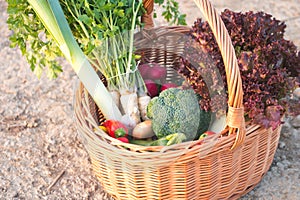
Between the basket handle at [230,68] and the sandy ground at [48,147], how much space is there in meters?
0.50

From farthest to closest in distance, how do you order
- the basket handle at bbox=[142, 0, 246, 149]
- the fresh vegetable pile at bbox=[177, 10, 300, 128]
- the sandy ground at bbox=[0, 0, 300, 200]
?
the sandy ground at bbox=[0, 0, 300, 200]
the fresh vegetable pile at bbox=[177, 10, 300, 128]
the basket handle at bbox=[142, 0, 246, 149]

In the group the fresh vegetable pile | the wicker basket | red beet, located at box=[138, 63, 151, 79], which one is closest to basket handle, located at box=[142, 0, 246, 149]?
the wicker basket

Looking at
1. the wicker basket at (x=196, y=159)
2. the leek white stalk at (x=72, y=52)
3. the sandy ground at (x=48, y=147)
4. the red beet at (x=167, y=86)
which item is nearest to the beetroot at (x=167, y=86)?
the red beet at (x=167, y=86)

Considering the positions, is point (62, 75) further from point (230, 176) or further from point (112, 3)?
point (230, 176)

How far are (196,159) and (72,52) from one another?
69 centimetres

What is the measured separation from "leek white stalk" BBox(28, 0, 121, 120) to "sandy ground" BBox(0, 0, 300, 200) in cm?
36

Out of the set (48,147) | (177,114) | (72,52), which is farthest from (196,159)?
(48,147)

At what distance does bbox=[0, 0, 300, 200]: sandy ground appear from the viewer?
2100 mm

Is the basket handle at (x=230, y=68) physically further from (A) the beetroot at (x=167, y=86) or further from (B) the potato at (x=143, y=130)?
(A) the beetroot at (x=167, y=86)

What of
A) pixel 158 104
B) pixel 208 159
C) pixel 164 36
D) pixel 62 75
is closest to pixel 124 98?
pixel 158 104

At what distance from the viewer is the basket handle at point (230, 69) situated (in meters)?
1.59

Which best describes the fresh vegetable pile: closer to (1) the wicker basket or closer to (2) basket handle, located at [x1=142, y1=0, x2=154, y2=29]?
(1) the wicker basket

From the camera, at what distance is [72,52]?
199 centimetres

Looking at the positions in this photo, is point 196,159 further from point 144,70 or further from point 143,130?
point 144,70
